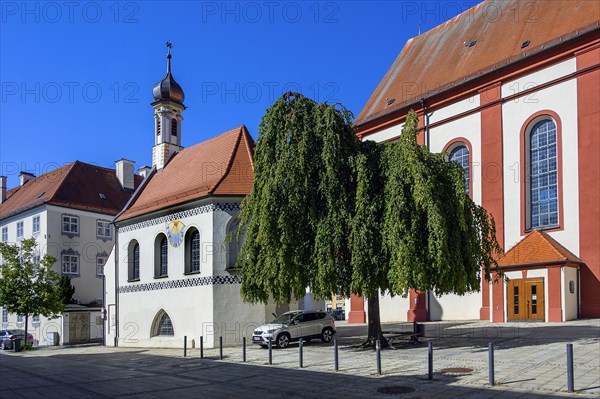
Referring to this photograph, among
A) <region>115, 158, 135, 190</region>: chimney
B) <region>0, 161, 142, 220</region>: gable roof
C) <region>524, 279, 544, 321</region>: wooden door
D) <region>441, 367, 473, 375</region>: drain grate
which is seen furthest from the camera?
<region>115, 158, 135, 190</region>: chimney

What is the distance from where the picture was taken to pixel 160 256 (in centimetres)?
2895

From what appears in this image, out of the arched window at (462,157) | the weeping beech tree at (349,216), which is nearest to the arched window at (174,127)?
the arched window at (462,157)

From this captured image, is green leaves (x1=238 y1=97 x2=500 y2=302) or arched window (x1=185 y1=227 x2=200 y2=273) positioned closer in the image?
green leaves (x1=238 y1=97 x2=500 y2=302)

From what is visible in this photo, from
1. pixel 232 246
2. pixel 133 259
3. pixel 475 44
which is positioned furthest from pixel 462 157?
pixel 133 259

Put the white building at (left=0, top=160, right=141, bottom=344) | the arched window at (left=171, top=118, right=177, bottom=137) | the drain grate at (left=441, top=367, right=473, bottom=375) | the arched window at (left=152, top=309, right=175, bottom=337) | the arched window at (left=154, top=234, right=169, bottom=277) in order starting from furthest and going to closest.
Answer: the white building at (left=0, top=160, right=141, bottom=344) < the arched window at (left=171, top=118, right=177, bottom=137) < the arched window at (left=154, top=234, right=169, bottom=277) < the arched window at (left=152, top=309, right=175, bottom=337) < the drain grate at (left=441, top=367, right=473, bottom=375)

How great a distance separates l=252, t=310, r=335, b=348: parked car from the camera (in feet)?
70.1

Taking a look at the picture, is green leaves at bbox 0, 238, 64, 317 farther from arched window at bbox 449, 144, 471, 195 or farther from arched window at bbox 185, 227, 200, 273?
arched window at bbox 449, 144, 471, 195

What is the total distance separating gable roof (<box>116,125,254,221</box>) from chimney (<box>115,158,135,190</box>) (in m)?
18.1

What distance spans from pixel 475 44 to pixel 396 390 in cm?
2558

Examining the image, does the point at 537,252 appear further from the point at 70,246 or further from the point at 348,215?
the point at 70,246

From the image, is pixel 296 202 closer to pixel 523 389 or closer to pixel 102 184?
pixel 523 389

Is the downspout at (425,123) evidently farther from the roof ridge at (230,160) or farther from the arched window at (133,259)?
the arched window at (133,259)

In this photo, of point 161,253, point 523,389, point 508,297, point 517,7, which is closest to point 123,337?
point 161,253

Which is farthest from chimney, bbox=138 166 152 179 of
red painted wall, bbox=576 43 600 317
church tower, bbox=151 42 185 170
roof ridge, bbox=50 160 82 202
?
red painted wall, bbox=576 43 600 317
